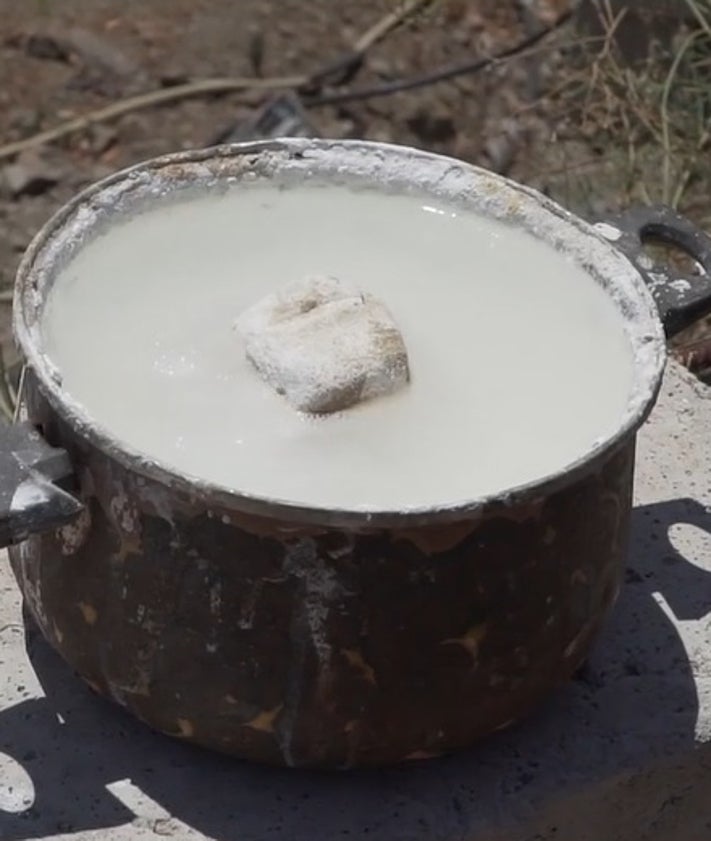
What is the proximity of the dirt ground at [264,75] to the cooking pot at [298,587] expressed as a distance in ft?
5.28

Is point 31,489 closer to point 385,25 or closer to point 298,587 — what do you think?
point 298,587

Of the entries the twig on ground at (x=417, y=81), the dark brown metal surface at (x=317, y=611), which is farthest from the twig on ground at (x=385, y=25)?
the dark brown metal surface at (x=317, y=611)

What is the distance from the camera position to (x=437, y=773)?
1.39 metres

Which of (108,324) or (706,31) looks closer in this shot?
(108,324)

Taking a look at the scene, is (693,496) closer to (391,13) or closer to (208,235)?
(208,235)

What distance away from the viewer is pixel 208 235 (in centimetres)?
146

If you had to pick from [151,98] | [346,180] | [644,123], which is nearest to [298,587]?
[346,180]

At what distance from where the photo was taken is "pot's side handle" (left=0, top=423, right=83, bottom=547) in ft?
3.90

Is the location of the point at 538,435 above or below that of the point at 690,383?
above

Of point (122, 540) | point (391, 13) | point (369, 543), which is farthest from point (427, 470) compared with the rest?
point (391, 13)

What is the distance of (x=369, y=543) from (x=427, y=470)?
0.09 meters

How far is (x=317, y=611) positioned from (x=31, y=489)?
0.20 metres

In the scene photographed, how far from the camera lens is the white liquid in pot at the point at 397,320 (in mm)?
1251

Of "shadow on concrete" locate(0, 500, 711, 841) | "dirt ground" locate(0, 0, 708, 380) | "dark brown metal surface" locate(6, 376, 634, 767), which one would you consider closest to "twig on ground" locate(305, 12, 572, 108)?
"dirt ground" locate(0, 0, 708, 380)
